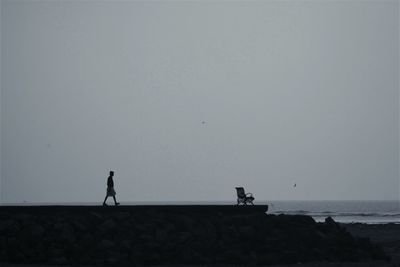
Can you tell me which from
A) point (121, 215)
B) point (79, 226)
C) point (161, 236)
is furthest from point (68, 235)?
point (161, 236)

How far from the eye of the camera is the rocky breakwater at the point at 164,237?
18.3 m

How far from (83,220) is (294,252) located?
6.64 m

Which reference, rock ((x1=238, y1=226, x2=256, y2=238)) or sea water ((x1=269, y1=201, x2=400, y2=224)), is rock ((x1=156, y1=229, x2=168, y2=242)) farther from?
sea water ((x1=269, y1=201, x2=400, y2=224))

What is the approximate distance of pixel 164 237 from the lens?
18.8 meters

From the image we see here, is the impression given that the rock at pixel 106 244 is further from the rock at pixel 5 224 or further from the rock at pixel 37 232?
the rock at pixel 5 224

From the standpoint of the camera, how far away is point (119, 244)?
18.5 meters

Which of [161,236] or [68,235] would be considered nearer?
[68,235]

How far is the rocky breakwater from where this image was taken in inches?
720

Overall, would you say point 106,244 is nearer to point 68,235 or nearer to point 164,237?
point 68,235

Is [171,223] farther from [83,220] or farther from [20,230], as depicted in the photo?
[20,230]

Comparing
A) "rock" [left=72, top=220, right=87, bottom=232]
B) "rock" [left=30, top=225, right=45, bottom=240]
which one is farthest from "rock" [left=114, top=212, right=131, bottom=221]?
"rock" [left=30, top=225, right=45, bottom=240]

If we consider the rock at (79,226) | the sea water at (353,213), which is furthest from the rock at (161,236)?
the sea water at (353,213)

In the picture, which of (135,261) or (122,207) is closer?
(135,261)

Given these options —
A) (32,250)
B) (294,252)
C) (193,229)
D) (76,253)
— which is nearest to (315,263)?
(294,252)
